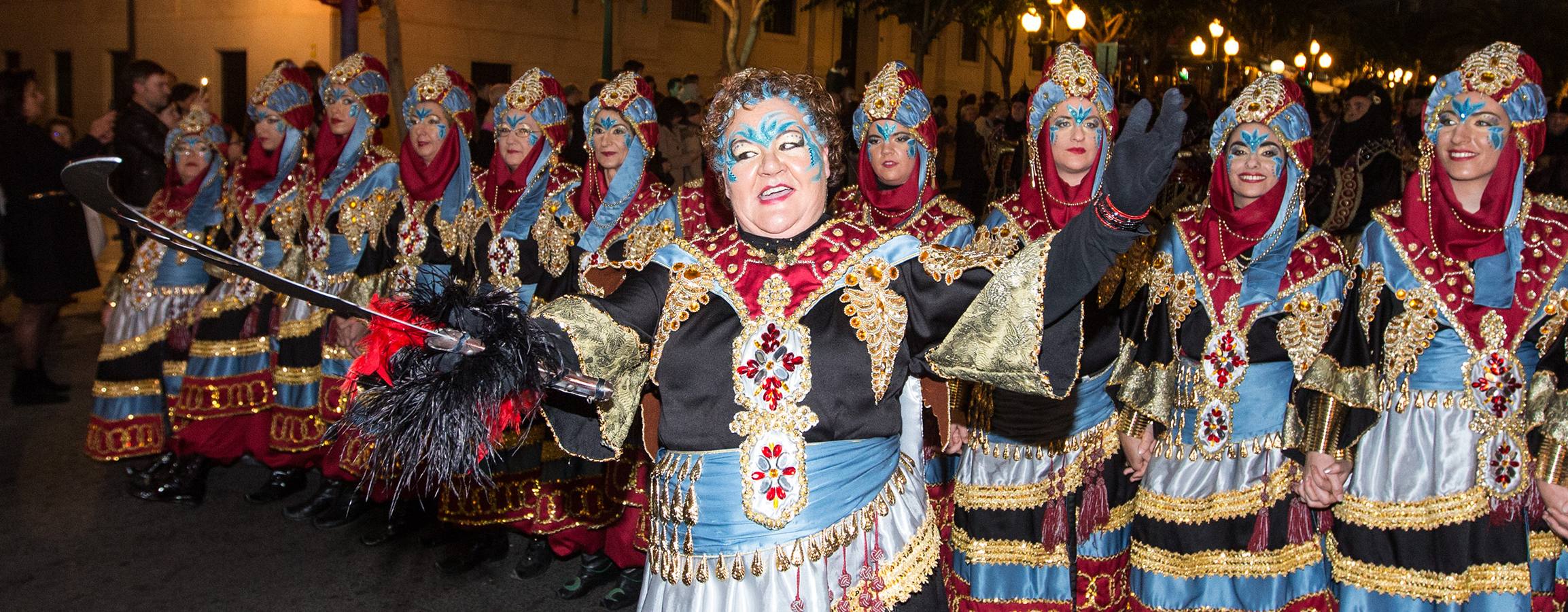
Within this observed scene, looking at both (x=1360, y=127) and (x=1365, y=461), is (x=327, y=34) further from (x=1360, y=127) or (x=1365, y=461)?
(x=1365, y=461)

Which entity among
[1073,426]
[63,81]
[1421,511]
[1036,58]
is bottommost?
[1421,511]

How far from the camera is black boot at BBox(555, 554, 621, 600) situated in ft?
18.1

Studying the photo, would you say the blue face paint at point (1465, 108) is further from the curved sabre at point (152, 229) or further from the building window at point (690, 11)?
the building window at point (690, 11)

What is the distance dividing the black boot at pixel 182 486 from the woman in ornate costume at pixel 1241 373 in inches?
205

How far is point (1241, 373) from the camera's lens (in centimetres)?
419

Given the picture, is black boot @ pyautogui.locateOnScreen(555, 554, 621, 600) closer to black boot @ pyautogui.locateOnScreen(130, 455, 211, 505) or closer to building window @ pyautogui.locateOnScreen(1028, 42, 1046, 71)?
black boot @ pyautogui.locateOnScreen(130, 455, 211, 505)

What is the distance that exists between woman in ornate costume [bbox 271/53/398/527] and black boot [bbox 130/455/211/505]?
612 millimetres

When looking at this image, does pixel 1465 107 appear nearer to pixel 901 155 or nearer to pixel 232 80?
pixel 901 155

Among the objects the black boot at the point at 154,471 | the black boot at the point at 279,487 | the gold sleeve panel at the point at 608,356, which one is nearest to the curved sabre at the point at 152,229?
the gold sleeve panel at the point at 608,356

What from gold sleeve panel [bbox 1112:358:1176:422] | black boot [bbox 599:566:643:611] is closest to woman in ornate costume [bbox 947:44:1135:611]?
gold sleeve panel [bbox 1112:358:1176:422]

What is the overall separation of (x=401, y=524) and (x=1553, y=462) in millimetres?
5081

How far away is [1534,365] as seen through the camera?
398 centimetres

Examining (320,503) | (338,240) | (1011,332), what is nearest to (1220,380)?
(1011,332)

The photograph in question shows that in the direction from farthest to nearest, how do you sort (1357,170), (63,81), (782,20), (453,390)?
1. (782,20)
2. (63,81)
3. (1357,170)
4. (453,390)
